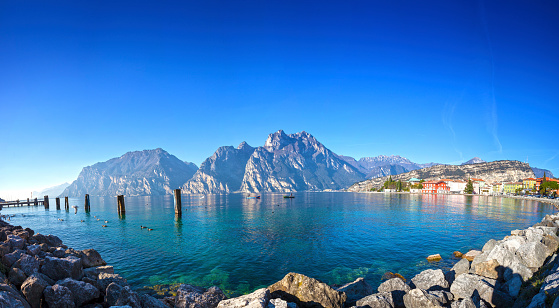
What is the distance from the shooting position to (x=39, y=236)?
23453 mm

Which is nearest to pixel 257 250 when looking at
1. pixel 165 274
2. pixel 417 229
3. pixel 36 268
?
pixel 165 274

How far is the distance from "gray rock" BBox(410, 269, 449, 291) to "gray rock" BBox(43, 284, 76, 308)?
18.5 meters

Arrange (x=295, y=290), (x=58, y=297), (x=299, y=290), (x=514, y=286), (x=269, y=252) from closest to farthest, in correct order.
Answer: (x=58, y=297) → (x=299, y=290) → (x=295, y=290) → (x=514, y=286) → (x=269, y=252)

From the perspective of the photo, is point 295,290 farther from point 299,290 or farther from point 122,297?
point 122,297

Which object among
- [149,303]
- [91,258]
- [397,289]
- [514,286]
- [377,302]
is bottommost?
[91,258]

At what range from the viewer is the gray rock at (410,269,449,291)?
602 inches

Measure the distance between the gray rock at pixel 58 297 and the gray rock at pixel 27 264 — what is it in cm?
377

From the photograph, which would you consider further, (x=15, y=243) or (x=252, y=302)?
(x=15, y=243)

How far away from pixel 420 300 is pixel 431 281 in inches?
198

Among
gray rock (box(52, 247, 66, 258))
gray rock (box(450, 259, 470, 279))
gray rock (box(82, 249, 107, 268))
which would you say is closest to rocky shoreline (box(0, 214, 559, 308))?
gray rock (box(450, 259, 470, 279))

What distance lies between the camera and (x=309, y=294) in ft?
40.5

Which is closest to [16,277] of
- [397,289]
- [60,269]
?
[60,269]

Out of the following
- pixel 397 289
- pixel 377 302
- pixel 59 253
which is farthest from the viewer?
pixel 59 253

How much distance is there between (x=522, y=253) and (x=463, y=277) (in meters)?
6.53
